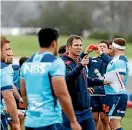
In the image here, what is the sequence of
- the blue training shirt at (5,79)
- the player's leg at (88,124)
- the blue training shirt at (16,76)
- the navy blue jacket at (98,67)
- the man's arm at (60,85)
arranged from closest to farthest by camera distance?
1. the man's arm at (60,85)
2. the blue training shirt at (5,79)
3. the player's leg at (88,124)
4. the blue training shirt at (16,76)
5. the navy blue jacket at (98,67)

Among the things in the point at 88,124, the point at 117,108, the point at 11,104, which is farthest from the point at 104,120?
the point at 11,104

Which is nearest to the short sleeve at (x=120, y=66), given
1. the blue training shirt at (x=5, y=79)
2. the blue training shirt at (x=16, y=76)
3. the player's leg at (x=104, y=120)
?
the player's leg at (x=104, y=120)

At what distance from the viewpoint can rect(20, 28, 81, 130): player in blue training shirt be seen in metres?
7.09

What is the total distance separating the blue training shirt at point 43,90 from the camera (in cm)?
714

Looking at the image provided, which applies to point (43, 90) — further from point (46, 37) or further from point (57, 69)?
point (46, 37)

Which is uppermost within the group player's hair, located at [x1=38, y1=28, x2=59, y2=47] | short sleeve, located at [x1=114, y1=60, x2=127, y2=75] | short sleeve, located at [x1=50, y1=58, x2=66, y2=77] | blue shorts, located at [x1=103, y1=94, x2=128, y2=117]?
player's hair, located at [x1=38, y1=28, x2=59, y2=47]

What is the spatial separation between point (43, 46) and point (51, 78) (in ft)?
1.37

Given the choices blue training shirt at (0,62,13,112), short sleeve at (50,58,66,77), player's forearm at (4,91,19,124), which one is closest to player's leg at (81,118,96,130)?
player's forearm at (4,91,19,124)

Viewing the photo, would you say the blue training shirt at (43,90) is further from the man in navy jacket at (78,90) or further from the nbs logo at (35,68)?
the man in navy jacket at (78,90)

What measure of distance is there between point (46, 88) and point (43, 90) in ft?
0.15

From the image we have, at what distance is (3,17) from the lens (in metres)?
113

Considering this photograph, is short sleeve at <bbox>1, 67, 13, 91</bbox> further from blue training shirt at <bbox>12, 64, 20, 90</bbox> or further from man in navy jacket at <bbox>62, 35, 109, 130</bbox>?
blue training shirt at <bbox>12, 64, 20, 90</bbox>

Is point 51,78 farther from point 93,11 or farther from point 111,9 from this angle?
point 93,11

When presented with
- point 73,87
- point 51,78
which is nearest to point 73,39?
point 73,87
